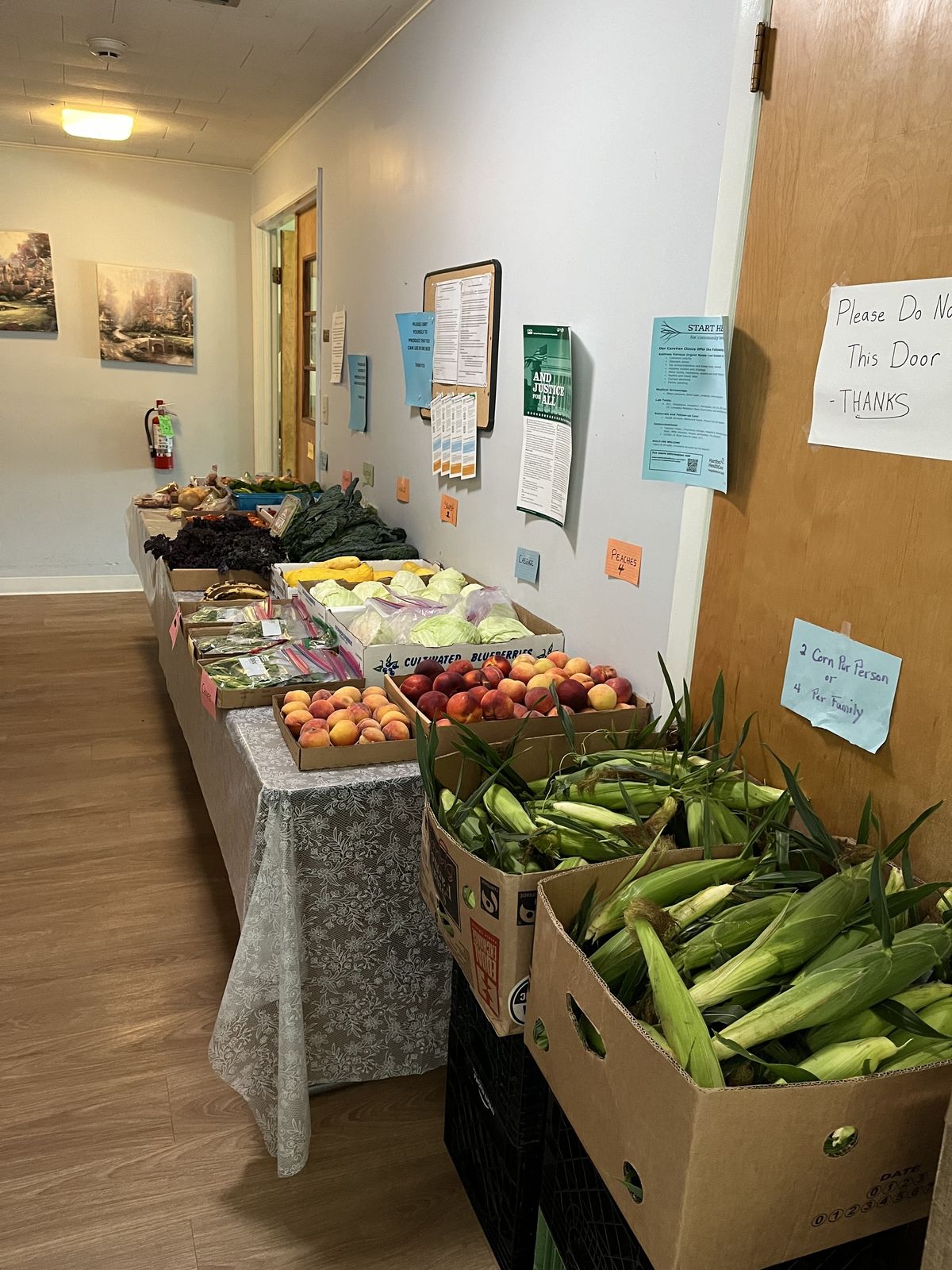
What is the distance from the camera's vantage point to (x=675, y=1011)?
1.00 m

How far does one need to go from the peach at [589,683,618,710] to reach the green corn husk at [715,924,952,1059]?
2.90 feet

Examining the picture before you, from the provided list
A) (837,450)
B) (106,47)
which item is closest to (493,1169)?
(837,450)

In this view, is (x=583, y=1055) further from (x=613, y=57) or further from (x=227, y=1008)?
(x=613, y=57)

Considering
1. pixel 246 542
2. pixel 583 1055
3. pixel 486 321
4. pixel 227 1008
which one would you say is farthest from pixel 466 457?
pixel 583 1055

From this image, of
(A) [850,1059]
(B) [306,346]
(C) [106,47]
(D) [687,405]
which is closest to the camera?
(A) [850,1059]

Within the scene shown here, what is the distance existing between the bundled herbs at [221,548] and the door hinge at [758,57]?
2.21 m

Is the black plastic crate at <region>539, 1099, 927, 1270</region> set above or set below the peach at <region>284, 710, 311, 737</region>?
below

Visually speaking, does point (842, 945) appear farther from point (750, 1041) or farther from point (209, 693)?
point (209, 693)

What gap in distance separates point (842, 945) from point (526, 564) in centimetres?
151

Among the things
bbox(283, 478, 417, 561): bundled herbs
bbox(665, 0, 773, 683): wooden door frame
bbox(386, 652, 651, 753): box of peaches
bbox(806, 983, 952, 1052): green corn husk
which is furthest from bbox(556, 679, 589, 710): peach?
bbox(283, 478, 417, 561): bundled herbs

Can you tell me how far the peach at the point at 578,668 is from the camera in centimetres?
205

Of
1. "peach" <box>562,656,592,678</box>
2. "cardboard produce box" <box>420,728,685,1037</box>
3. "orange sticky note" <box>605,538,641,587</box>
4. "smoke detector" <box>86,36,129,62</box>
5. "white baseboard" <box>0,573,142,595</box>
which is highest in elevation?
"smoke detector" <box>86,36,129,62</box>

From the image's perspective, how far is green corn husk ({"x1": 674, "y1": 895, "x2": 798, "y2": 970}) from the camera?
1132 millimetres

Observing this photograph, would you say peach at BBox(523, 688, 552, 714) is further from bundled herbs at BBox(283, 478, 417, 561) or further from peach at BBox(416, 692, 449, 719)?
bundled herbs at BBox(283, 478, 417, 561)
